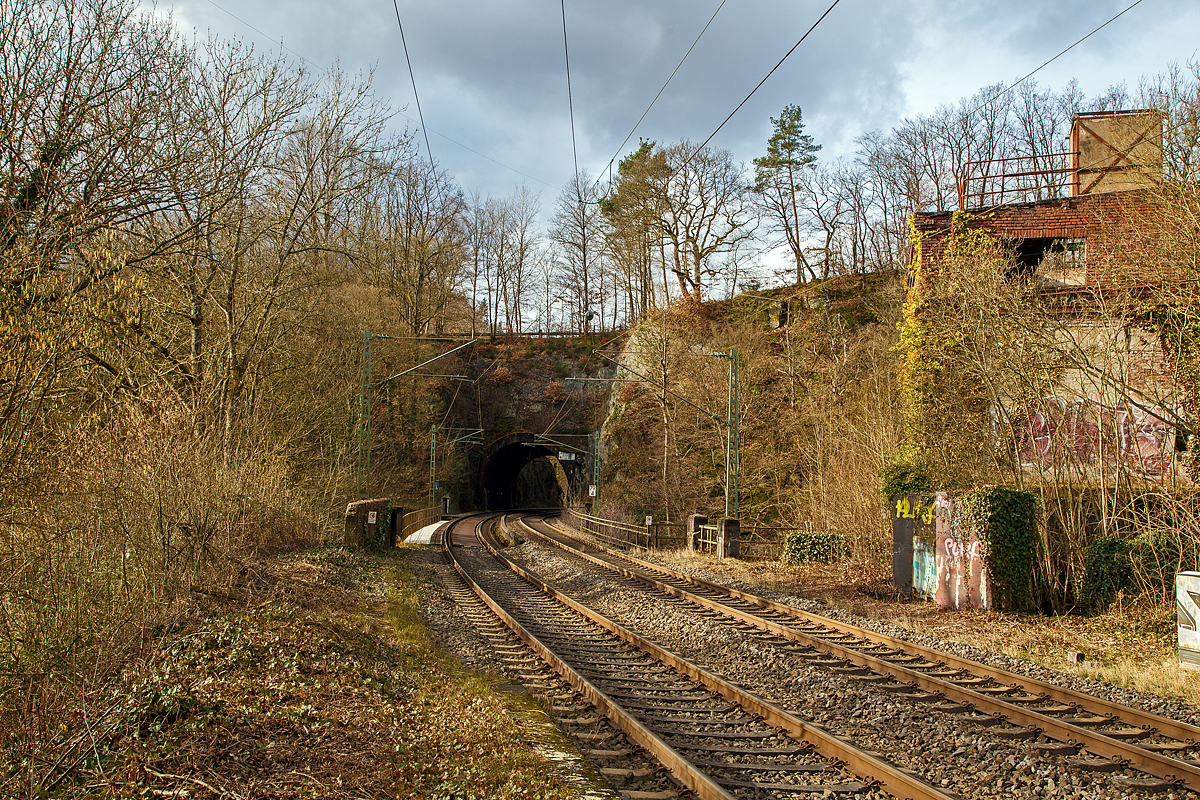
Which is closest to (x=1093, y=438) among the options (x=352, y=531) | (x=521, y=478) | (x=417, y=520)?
(x=352, y=531)

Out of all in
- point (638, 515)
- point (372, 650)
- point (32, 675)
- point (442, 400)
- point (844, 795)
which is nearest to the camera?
point (844, 795)

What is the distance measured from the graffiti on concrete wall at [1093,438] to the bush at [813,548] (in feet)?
17.4

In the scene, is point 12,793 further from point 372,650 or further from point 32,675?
point 372,650

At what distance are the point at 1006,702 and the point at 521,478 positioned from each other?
231 ft

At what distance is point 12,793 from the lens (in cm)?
431

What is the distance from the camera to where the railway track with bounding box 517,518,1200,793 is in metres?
5.41

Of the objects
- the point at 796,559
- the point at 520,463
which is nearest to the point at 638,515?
the point at 796,559

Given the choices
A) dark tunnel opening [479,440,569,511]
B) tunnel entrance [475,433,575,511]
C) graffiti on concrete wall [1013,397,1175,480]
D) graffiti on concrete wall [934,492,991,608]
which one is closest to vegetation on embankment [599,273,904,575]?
graffiti on concrete wall [934,492,991,608]

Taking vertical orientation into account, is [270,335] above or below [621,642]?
above

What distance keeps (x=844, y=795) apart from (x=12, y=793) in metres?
4.89

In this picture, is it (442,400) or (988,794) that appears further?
(442,400)

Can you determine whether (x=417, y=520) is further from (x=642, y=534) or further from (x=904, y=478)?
(x=904, y=478)

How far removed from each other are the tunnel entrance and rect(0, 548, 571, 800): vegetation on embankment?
37.7 m

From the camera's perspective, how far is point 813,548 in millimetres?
18359
